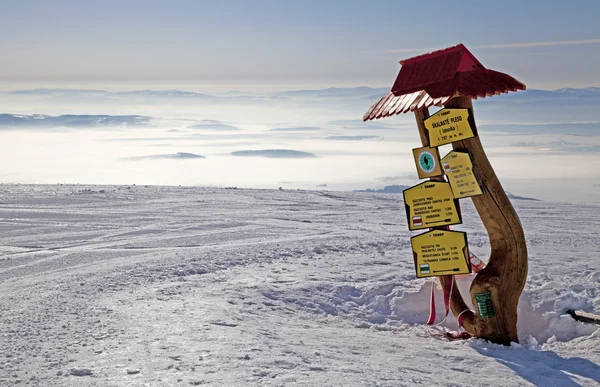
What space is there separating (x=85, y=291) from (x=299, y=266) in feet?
8.73

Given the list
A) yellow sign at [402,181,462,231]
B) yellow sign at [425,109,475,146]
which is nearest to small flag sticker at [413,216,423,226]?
yellow sign at [402,181,462,231]

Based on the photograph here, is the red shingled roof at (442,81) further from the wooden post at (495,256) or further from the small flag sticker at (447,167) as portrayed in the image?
the small flag sticker at (447,167)

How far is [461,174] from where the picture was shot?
19.2 feet

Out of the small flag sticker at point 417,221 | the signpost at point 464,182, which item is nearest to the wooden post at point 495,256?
the signpost at point 464,182

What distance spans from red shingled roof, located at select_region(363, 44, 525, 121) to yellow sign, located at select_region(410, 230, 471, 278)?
1.22 m

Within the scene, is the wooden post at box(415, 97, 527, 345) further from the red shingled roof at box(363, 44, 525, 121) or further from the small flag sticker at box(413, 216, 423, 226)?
the small flag sticker at box(413, 216, 423, 226)

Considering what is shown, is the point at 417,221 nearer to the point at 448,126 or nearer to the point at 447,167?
the point at 447,167

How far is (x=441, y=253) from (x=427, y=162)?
→ 0.86m

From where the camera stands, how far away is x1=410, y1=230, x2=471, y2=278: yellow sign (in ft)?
19.9

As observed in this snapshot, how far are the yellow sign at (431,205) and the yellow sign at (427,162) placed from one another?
3.5 inches

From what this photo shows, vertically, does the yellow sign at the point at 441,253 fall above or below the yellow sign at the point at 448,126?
below

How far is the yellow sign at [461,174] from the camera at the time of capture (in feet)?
19.0

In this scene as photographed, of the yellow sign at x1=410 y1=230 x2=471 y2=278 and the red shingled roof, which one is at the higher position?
the red shingled roof

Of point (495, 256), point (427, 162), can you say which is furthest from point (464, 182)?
point (495, 256)
